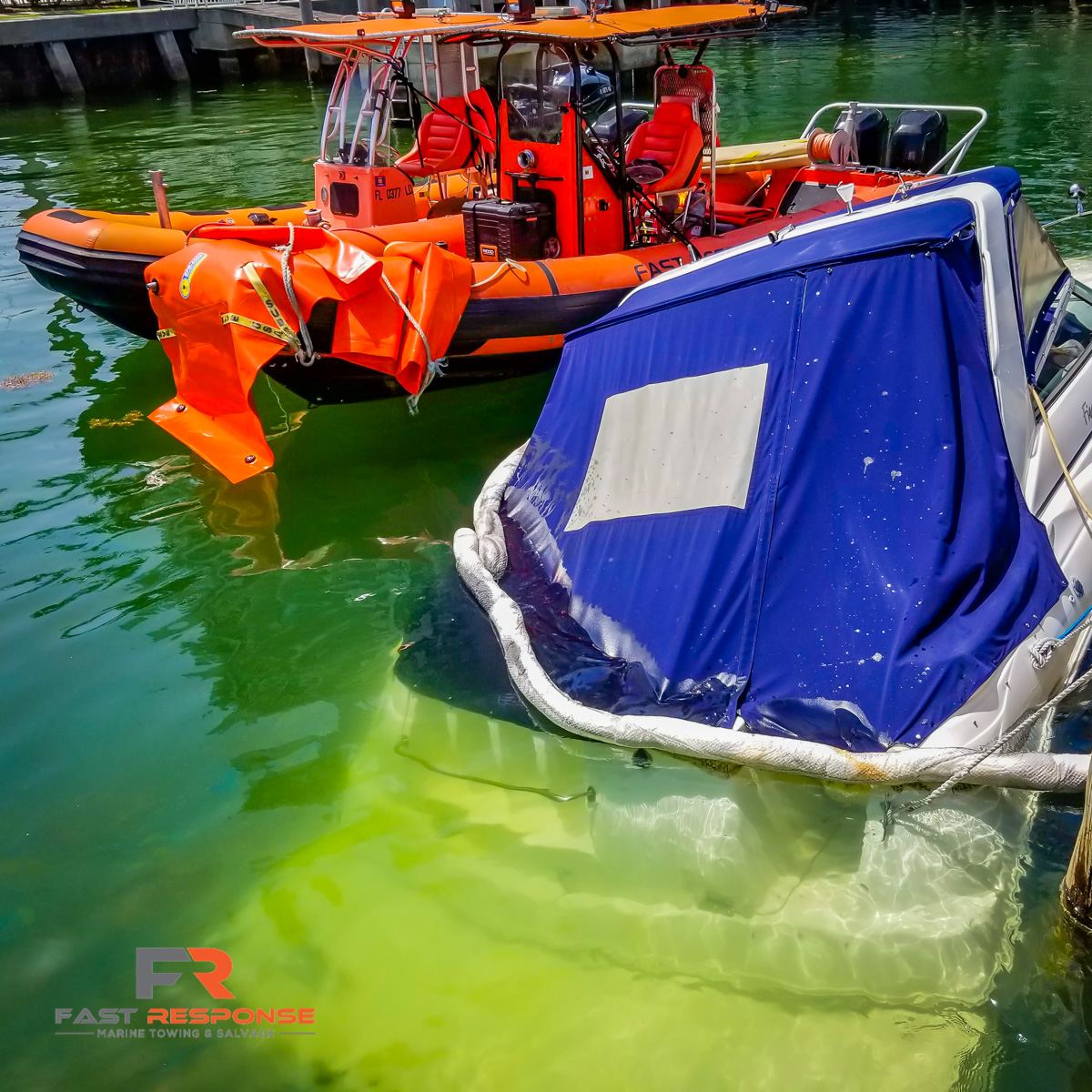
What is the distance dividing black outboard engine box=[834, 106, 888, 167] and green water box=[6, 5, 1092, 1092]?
17.4 feet

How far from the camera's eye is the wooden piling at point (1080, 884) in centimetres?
300

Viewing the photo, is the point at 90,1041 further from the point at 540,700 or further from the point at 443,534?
the point at 443,534

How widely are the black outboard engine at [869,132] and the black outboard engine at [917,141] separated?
4.6 inches

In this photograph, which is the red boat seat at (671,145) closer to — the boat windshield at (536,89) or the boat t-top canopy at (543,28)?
the boat t-top canopy at (543,28)

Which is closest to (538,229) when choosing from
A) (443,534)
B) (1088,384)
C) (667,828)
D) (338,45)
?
(338,45)

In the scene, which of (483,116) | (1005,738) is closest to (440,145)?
(483,116)

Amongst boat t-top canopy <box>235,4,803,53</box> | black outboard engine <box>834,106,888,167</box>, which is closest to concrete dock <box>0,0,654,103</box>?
black outboard engine <box>834,106,888,167</box>

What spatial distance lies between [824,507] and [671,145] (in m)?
5.52

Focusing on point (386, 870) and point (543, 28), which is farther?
point (543, 28)

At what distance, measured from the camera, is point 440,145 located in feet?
29.7

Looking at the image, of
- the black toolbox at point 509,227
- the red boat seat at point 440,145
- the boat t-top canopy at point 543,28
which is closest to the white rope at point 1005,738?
the boat t-top canopy at point 543,28

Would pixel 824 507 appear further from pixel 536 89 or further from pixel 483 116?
pixel 483 116

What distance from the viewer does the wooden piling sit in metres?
3.00

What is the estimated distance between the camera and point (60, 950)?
3.57 m
